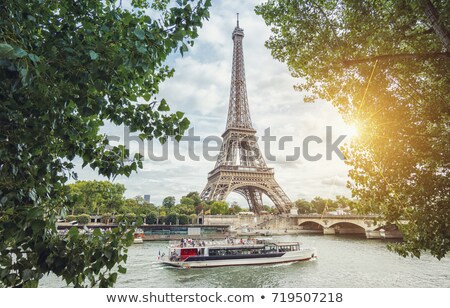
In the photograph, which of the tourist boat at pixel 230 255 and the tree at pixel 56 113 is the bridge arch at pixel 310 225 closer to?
the tourist boat at pixel 230 255

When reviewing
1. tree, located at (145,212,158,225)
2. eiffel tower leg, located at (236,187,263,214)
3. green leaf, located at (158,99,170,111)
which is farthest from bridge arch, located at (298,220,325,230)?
green leaf, located at (158,99,170,111)

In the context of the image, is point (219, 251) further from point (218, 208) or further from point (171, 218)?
point (218, 208)

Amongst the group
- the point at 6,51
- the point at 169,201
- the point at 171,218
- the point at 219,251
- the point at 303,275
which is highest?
the point at 6,51

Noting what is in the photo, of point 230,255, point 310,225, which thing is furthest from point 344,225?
point 230,255

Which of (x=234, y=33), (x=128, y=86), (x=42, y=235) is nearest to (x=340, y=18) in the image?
(x=128, y=86)

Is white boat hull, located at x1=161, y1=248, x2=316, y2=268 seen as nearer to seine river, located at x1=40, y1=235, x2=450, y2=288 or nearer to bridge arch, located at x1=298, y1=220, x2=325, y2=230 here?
seine river, located at x1=40, y1=235, x2=450, y2=288
